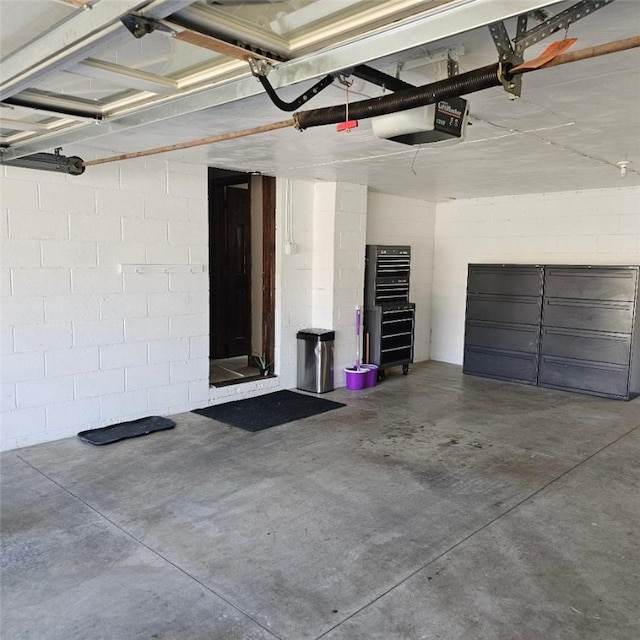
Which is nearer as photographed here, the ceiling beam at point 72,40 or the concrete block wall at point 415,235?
the ceiling beam at point 72,40

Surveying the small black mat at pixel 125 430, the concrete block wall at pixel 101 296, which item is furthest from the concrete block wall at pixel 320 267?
the small black mat at pixel 125 430

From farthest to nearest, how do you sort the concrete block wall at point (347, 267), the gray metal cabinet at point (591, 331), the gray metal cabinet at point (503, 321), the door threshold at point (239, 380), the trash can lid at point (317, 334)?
the gray metal cabinet at point (503, 321)
the concrete block wall at point (347, 267)
the trash can lid at point (317, 334)
the gray metal cabinet at point (591, 331)
the door threshold at point (239, 380)

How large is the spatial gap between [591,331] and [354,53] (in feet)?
17.0

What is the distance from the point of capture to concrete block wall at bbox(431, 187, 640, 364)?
20.4ft

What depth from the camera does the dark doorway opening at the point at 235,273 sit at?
6.54 metres

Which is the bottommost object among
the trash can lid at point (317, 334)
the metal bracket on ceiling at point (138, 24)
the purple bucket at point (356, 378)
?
the purple bucket at point (356, 378)

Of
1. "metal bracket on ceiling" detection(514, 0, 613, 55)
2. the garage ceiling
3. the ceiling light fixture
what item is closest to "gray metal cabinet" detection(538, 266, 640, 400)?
the ceiling light fixture

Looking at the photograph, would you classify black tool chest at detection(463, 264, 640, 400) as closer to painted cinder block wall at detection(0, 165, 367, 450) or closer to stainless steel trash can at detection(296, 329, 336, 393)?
stainless steel trash can at detection(296, 329, 336, 393)

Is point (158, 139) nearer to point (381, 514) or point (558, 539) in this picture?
point (381, 514)

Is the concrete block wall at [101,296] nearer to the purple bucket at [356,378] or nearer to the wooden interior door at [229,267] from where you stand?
the purple bucket at [356,378]

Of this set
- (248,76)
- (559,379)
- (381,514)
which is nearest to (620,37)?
(248,76)

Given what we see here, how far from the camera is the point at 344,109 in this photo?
2.01 meters

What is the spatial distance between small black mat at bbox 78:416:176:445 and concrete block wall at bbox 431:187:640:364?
4.53 metres

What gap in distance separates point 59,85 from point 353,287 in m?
4.31
